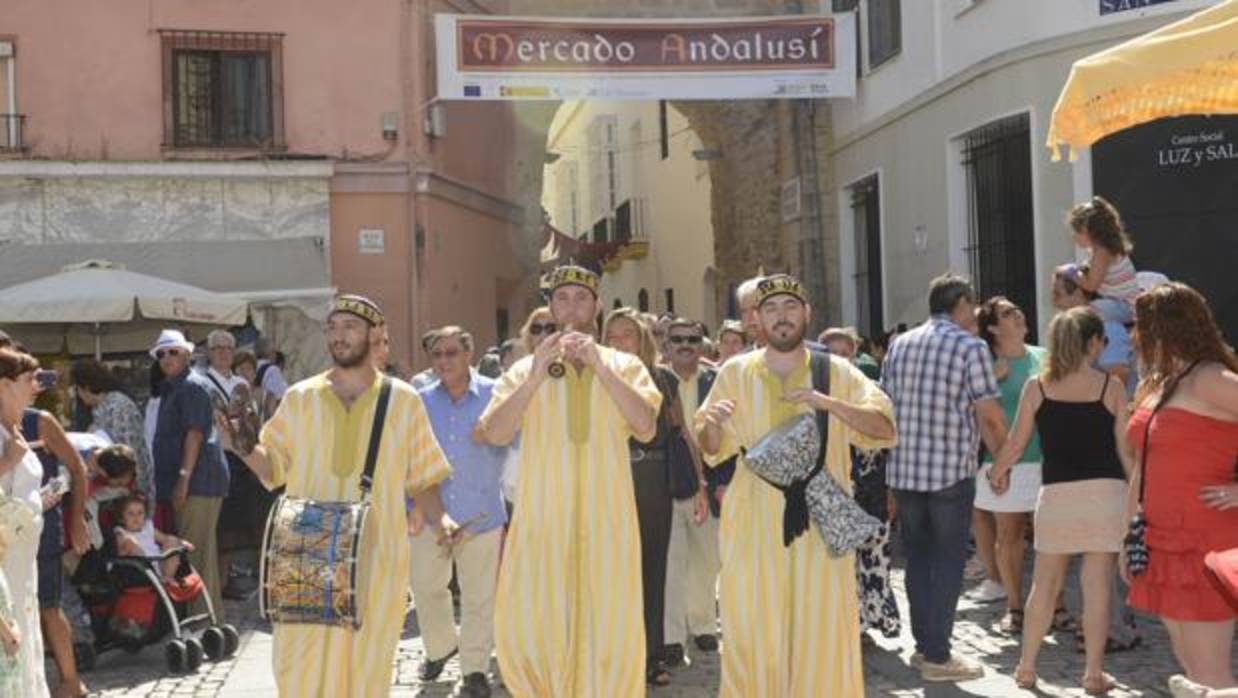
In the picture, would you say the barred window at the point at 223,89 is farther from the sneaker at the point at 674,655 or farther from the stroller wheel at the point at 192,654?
the sneaker at the point at 674,655

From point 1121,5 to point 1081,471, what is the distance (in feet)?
23.1

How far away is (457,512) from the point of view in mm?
7891

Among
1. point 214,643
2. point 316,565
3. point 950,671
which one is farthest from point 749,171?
point 316,565

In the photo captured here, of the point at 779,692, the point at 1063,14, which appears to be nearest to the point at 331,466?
the point at 779,692

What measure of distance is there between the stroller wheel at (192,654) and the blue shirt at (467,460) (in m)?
1.65

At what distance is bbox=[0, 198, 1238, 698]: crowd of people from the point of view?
215 inches

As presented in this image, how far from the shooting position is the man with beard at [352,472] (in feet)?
18.0

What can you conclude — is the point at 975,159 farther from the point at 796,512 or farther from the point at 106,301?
the point at 796,512

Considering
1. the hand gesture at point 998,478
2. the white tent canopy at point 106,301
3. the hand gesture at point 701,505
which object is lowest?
the hand gesture at point 701,505

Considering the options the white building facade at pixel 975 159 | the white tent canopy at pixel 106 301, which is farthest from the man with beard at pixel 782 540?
the white tent canopy at pixel 106 301

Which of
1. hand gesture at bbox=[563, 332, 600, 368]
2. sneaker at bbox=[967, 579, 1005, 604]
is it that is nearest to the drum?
hand gesture at bbox=[563, 332, 600, 368]

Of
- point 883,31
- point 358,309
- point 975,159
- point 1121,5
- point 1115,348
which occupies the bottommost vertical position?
point 1115,348

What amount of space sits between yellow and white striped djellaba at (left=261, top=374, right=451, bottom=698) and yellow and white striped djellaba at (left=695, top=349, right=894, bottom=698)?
122 cm

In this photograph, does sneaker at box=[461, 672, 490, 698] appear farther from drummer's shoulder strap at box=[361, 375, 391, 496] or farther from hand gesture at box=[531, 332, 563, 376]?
hand gesture at box=[531, 332, 563, 376]
